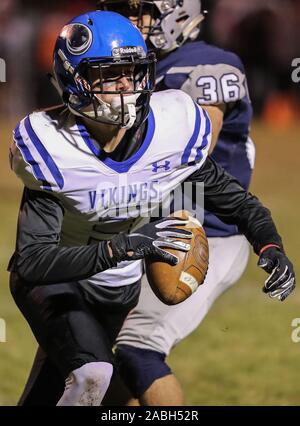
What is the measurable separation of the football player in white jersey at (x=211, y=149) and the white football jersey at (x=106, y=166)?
0.44 meters

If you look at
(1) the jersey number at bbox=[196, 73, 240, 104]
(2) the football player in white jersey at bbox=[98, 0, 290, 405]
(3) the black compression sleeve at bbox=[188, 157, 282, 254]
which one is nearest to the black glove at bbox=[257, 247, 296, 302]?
(3) the black compression sleeve at bbox=[188, 157, 282, 254]

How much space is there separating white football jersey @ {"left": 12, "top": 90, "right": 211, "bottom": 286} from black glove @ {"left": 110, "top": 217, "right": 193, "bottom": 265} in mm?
232

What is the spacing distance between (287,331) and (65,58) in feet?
9.89

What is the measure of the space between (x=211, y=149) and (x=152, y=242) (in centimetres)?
96

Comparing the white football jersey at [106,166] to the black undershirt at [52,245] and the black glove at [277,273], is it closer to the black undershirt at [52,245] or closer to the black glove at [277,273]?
the black undershirt at [52,245]

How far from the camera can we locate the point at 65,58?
11.9 feet

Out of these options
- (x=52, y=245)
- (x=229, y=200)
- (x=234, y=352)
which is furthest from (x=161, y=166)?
(x=234, y=352)

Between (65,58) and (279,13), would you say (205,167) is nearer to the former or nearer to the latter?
(65,58)

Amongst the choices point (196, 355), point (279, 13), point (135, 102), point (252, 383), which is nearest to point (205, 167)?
point (135, 102)

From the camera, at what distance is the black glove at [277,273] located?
3.55 meters

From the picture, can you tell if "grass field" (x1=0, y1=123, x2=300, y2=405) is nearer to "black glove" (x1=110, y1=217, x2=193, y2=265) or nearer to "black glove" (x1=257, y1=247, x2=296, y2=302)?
"black glove" (x1=257, y1=247, x2=296, y2=302)

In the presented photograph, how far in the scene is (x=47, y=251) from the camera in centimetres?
339

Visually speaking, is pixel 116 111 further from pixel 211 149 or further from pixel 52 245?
pixel 211 149

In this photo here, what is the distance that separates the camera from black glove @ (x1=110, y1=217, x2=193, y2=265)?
3346 millimetres
